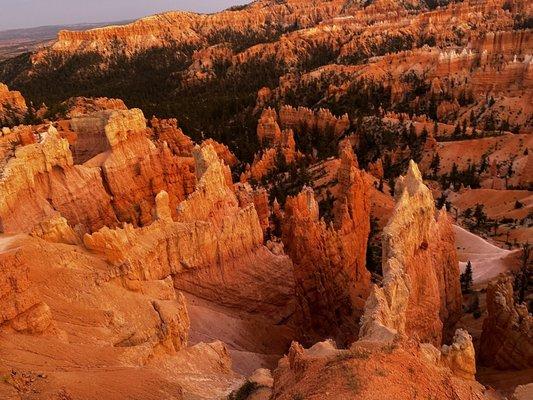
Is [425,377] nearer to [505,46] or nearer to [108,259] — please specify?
[108,259]

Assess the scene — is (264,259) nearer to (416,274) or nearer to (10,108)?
(416,274)

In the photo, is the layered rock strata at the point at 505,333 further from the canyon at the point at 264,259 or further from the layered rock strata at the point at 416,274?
the layered rock strata at the point at 416,274

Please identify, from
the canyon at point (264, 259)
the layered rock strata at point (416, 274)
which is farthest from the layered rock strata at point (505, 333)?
the layered rock strata at point (416, 274)

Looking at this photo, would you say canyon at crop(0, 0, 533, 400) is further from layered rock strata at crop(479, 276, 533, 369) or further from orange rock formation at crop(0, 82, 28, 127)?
orange rock formation at crop(0, 82, 28, 127)

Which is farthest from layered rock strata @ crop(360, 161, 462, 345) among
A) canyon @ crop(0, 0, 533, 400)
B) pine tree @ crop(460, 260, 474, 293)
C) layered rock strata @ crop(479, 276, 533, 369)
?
pine tree @ crop(460, 260, 474, 293)

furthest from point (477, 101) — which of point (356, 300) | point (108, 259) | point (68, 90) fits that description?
point (68, 90)

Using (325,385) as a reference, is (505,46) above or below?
below

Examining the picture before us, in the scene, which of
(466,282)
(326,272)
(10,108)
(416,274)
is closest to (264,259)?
(326,272)

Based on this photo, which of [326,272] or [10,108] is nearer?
[326,272]
